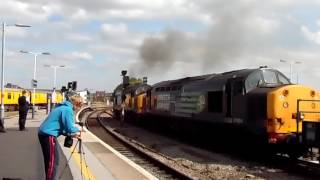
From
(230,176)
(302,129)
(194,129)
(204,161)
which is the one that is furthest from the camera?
(194,129)

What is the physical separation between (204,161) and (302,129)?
3.82m

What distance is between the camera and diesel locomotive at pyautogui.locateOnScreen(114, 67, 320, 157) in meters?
16.5

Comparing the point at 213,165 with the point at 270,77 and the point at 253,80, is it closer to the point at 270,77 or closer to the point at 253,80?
the point at 253,80

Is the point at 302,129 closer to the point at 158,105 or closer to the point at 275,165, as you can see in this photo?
the point at 275,165

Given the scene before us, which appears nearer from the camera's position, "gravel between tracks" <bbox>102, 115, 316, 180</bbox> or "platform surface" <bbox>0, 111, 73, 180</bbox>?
"platform surface" <bbox>0, 111, 73, 180</bbox>

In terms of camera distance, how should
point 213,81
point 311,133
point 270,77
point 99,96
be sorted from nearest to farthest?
1. point 311,133
2. point 270,77
3. point 213,81
4. point 99,96

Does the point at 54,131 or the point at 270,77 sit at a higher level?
the point at 270,77

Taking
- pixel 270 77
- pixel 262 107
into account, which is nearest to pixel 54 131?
pixel 262 107

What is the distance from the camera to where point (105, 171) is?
43.6 ft

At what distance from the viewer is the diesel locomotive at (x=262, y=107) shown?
16523 millimetres

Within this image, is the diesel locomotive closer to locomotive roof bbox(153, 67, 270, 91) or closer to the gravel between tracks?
locomotive roof bbox(153, 67, 270, 91)

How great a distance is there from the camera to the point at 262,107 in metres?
17.1

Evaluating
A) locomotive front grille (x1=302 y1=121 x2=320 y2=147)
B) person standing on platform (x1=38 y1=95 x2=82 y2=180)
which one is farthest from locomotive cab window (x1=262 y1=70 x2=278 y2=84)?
person standing on platform (x1=38 y1=95 x2=82 y2=180)

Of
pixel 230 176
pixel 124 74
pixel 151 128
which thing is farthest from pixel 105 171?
pixel 124 74
